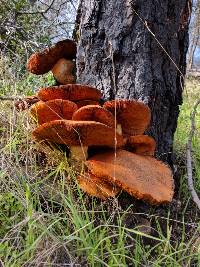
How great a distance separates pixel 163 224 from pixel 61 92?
881 millimetres

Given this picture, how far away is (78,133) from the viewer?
1.99 metres

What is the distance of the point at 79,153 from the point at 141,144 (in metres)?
0.34

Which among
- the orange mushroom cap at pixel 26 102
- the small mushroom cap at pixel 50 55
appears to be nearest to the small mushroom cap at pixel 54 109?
the orange mushroom cap at pixel 26 102

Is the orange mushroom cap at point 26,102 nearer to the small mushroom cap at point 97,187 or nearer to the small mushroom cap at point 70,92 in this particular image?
the small mushroom cap at point 70,92

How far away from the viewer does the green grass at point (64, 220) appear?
5.90ft

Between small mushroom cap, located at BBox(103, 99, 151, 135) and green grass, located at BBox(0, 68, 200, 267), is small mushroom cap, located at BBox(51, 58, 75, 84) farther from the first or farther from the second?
small mushroom cap, located at BBox(103, 99, 151, 135)

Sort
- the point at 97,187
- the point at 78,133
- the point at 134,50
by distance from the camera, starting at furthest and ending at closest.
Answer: the point at 134,50
the point at 97,187
the point at 78,133

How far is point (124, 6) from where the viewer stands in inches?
94.3

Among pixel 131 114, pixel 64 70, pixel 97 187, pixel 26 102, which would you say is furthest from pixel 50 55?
pixel 97 187

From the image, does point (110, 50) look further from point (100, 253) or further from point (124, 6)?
point (100, 253)

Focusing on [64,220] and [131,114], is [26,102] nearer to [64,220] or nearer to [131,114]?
[131,114]

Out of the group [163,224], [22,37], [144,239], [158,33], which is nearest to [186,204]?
[163,224]

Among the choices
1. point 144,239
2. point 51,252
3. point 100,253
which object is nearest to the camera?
point 51,252

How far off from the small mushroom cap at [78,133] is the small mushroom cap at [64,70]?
66 centimetres
